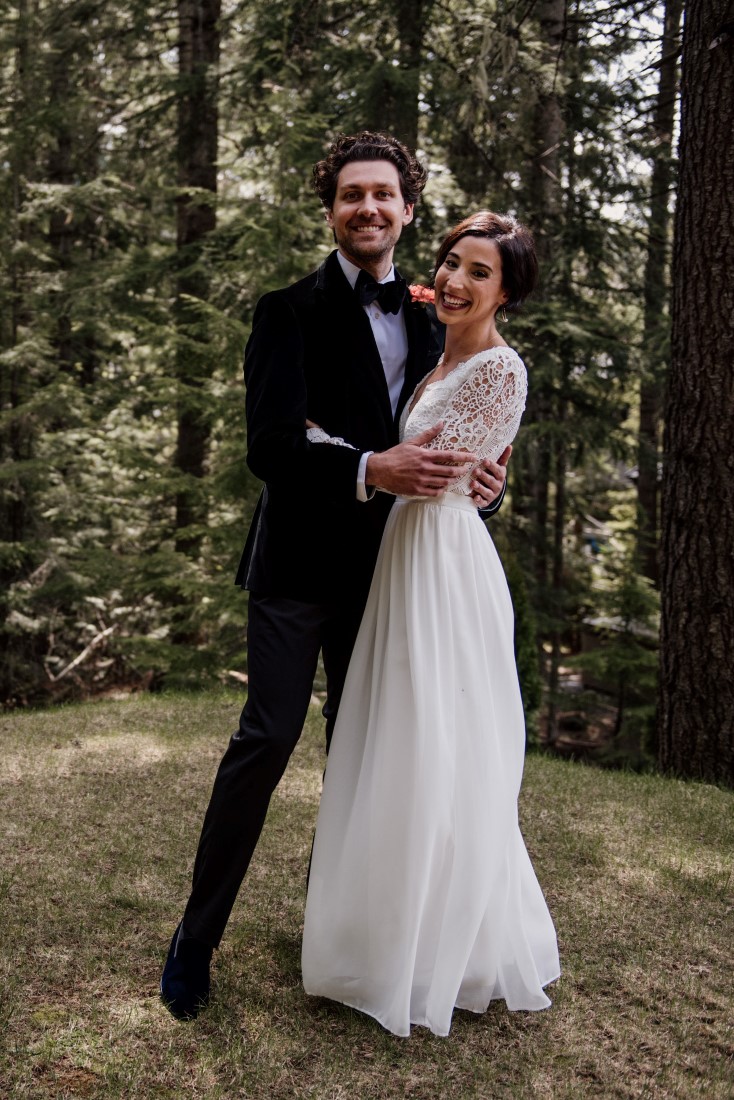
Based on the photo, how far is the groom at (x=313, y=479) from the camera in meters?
2.67

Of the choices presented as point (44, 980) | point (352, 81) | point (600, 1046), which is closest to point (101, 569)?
point (352, 81)

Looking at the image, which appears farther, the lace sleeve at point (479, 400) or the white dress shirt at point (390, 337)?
the white dress shirt at point (390, 337)

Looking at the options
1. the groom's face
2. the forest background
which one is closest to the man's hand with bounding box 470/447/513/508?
the groom's face

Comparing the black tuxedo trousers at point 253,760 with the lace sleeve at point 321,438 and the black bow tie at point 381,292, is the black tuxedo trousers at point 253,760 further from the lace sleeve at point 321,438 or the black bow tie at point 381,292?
the black bow tie at point 381,292

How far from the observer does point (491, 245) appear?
2768mm

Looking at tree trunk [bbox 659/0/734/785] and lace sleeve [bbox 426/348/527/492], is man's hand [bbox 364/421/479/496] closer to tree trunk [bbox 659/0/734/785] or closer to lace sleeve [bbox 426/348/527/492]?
lace sleeve [bbox 426/348/527/492]

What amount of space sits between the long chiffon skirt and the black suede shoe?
281 millimetres

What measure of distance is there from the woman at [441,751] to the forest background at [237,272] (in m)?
4.79

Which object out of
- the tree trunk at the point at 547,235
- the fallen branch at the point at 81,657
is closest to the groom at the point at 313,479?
the tree trunk at the point at 547,235

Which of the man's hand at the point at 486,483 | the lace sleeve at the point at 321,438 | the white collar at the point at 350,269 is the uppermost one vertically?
the white collar at the point at 350,269

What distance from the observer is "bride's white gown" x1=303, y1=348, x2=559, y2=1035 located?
2635 mm

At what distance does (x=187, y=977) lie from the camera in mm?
2721

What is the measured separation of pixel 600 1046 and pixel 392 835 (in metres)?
A: 0.76

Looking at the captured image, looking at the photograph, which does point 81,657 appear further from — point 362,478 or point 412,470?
point 412,470
